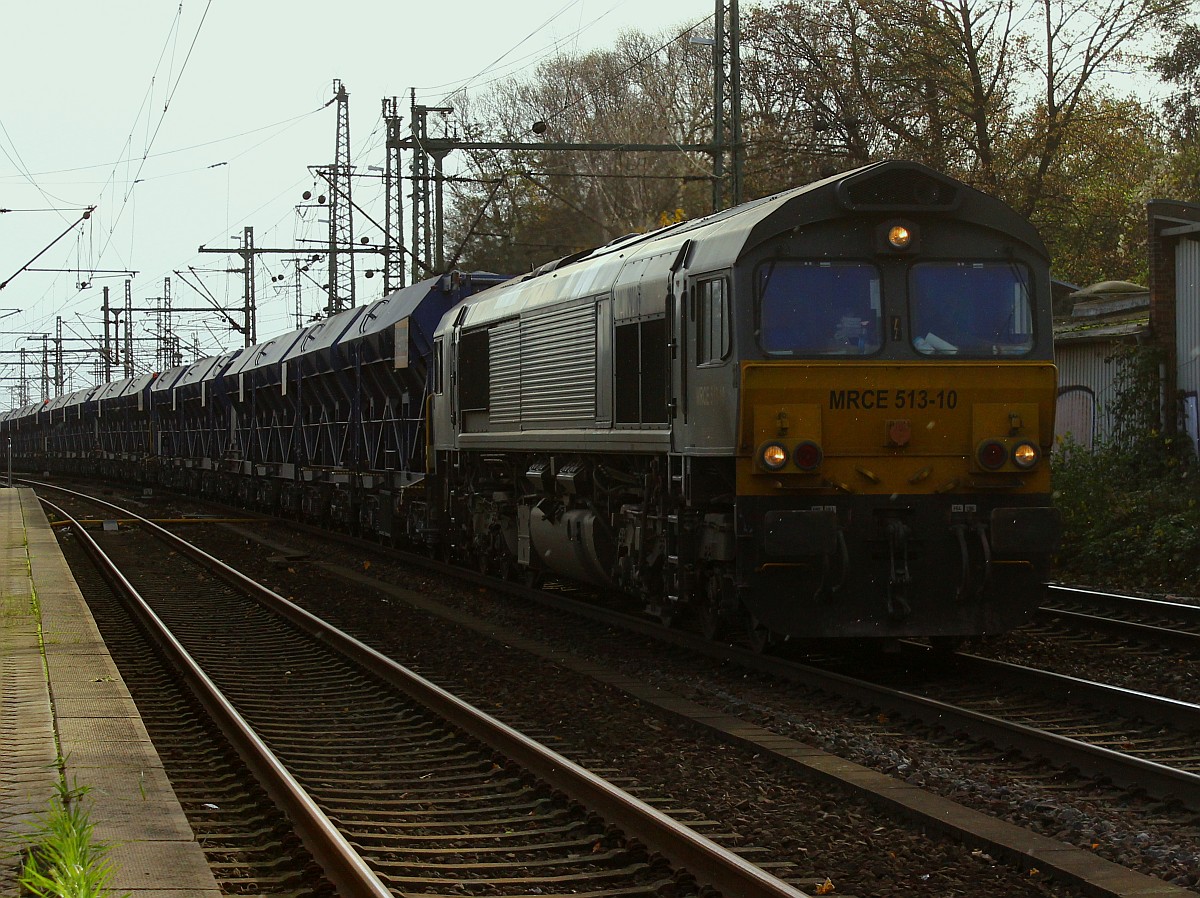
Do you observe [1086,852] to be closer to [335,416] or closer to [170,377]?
[335,416]

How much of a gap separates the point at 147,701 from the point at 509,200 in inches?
1920

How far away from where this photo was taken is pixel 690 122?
51344mm

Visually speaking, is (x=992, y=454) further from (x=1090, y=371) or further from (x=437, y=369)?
(x=1090, y=371)

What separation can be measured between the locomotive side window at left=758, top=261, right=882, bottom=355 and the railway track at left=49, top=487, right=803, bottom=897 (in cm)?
335

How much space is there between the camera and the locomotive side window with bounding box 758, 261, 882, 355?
1009 cm

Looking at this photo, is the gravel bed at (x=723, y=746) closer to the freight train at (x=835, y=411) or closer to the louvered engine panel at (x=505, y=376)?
the freight train at (x=835, y=411)

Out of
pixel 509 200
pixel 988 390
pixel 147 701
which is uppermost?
pixel 509 200

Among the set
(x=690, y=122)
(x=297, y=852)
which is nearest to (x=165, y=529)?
(x=297, y=852)

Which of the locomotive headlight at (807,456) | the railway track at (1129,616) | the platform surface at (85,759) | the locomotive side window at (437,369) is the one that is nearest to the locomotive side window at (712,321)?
the locomotive headlight at (807,456)

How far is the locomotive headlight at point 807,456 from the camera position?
9.89 metres

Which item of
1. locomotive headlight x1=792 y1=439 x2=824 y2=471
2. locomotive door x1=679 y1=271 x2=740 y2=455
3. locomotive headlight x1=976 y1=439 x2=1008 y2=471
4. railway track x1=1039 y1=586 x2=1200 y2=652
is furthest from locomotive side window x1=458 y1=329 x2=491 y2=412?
locomotive headlight x1=976 y1=439 x2=1008 y2=471

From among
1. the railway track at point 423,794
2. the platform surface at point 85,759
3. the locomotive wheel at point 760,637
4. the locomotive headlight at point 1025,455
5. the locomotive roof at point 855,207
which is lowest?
the railway track at point 423,794

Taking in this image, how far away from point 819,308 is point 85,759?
5.58 m

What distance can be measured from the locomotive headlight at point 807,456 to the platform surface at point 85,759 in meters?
4.50
